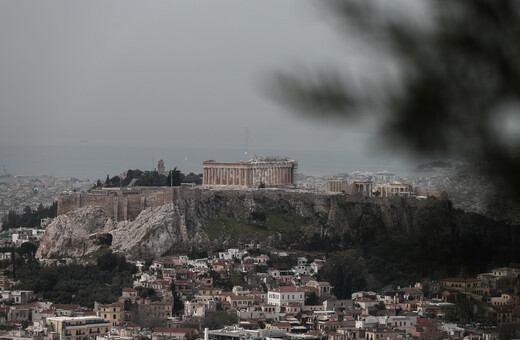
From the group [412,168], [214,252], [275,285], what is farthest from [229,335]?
[412,168]

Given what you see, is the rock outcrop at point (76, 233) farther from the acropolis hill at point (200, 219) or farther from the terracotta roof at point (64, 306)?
the terracotta roof at point (64, 306)

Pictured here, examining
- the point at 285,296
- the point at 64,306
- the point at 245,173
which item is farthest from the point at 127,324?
the point at 245,173

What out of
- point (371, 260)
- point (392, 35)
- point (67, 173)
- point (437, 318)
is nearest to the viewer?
point (392, 35)

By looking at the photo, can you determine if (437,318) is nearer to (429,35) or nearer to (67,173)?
(429,35)

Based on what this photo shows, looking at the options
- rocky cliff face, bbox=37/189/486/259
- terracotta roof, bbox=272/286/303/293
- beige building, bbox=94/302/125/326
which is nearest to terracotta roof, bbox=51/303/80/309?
beige building, bbox=94/302/125/326

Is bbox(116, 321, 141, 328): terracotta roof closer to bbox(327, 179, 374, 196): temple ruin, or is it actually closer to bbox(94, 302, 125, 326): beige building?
bbox(94, 302, 125, 326): beige building

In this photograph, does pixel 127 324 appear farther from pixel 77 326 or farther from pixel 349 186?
pixel 349 186
